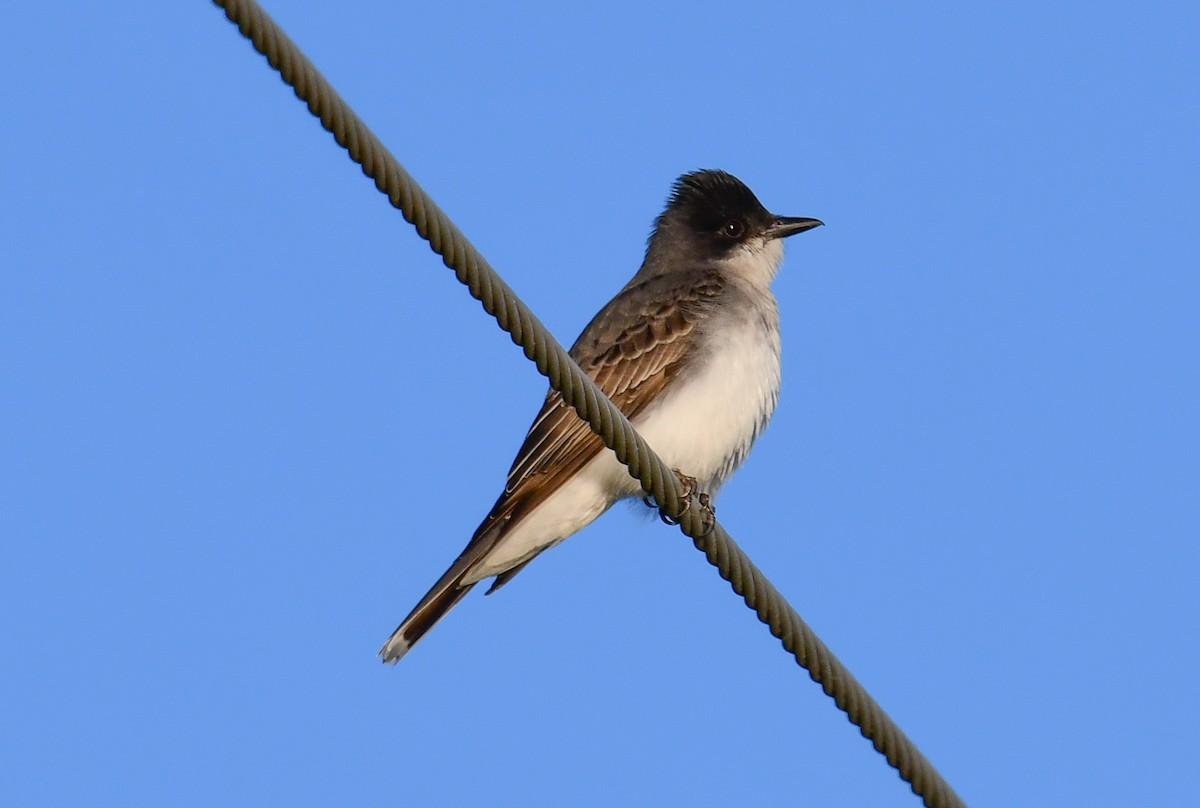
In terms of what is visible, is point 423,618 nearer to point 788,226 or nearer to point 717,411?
point 717,411

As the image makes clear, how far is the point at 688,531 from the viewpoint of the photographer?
586 cm

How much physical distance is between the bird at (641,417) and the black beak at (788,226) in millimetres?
799

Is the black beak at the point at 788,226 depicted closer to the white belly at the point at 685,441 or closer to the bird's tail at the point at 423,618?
the white belly at the point at 685,441

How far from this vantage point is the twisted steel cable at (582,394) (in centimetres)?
403

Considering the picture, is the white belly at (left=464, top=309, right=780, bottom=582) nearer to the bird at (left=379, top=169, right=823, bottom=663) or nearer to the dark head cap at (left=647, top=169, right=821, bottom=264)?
the bird at (left=379, top=169, right=823, bottom=663)

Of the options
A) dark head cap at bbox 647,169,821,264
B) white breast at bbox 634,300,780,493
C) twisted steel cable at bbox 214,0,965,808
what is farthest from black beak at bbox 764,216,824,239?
twisted steel cable at bbox 214,0,965,808

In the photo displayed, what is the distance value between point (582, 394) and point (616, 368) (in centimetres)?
344

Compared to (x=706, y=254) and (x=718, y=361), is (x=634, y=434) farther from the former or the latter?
(x=706, y=254)

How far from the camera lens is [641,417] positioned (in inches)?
319

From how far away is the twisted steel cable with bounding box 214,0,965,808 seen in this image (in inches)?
159

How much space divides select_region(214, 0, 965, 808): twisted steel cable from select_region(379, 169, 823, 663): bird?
1.89 m

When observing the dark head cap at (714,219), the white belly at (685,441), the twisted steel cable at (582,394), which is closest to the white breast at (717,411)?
the white belly at (685,441)

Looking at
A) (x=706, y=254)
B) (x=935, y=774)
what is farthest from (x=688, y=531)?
(x=706, y=254)

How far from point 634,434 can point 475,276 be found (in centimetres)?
88
